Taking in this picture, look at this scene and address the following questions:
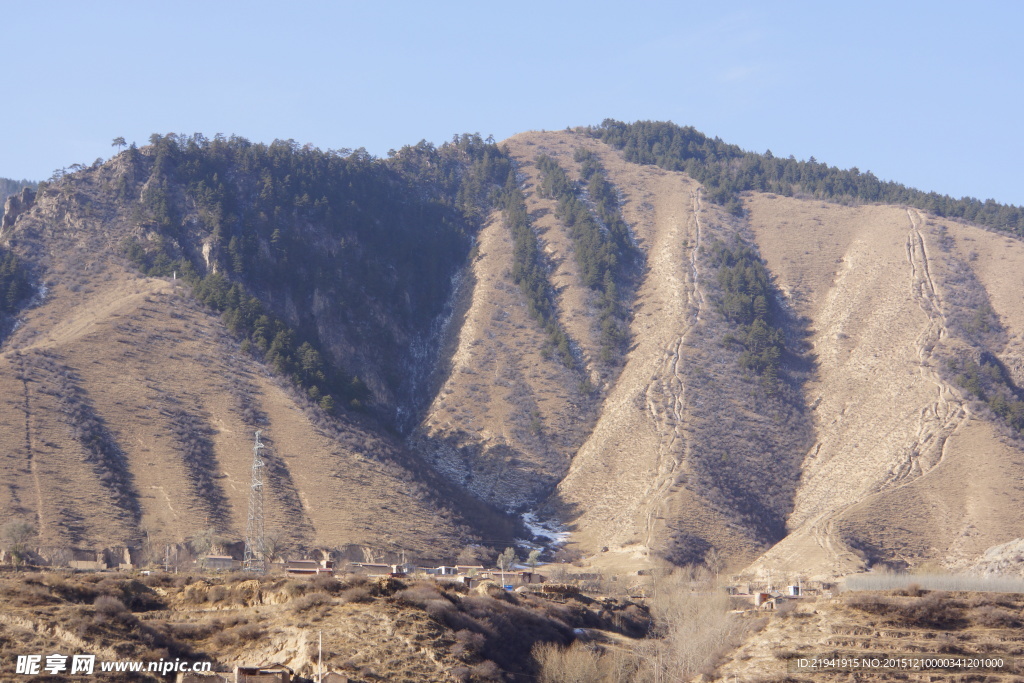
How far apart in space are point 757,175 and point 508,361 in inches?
2104

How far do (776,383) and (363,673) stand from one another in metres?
61.4

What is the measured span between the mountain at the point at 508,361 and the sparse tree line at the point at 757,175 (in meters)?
0.87

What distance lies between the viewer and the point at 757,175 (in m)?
129

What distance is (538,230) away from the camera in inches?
4382

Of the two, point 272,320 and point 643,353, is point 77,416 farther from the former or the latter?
point 643,353

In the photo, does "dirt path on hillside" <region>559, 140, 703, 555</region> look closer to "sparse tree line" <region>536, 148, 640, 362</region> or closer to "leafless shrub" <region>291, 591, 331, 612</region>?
"sparse tree line" <region>536, 148, 640, 362</region>

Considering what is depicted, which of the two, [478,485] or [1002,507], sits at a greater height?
[1002,507]

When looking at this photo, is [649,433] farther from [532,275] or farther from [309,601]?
[309,601]

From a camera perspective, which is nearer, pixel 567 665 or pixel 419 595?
pixel 567 665

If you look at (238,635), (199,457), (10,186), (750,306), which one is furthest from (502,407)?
(10,186)

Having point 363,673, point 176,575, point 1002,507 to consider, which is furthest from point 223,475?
point 1002,507

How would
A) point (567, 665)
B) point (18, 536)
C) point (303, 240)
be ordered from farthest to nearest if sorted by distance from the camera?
point (303, 240) < point (18, 536) < point (567, 665)

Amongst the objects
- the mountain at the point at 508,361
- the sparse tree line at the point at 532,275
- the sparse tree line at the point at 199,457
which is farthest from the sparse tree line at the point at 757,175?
the sparse tree line at the point at 199,457

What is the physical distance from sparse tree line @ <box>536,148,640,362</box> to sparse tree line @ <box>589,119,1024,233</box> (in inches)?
469
